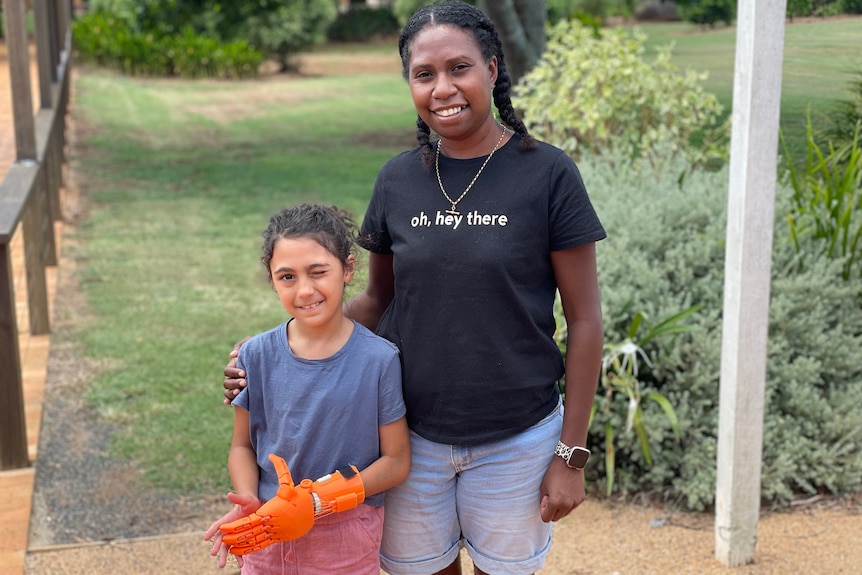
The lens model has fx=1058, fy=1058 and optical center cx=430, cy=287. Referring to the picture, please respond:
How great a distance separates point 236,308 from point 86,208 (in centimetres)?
350

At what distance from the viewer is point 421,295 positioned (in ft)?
7.18

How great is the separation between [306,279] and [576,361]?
23.0 inches

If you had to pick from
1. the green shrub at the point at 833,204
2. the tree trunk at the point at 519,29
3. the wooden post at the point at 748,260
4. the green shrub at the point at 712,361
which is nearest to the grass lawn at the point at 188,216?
the wooden post at the point at 748,260

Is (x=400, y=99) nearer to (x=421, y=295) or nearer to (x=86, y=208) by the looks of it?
(x=86, y=208)

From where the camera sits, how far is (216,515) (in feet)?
13.0

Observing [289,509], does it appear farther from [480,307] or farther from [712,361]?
[712,361]

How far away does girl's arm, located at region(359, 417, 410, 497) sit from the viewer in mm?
2172

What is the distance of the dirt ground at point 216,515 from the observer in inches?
137

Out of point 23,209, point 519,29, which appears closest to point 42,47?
point 23,209

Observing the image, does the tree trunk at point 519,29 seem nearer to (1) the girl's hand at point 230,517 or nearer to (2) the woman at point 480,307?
(2) the woman at point 480,307

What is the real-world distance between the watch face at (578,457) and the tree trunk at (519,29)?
6.95m

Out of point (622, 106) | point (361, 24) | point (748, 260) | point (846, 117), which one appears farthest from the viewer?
point (361, 24)

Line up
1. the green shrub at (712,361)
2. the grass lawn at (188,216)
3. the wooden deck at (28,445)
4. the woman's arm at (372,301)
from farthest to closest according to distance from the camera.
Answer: the grass lawn at (188,216) < the green shrub at (712,361) < the wooden deck at (28,445) < the woman's arm at (372,301)

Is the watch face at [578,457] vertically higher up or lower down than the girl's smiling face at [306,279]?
lower down
